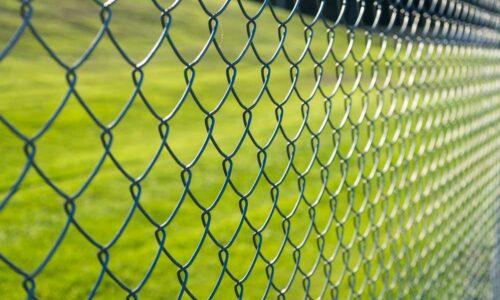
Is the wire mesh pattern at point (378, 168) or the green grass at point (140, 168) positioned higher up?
the wire mesh pattern at point (378, 168)

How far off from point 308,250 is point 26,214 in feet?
8.21

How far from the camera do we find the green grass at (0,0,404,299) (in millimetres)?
4223

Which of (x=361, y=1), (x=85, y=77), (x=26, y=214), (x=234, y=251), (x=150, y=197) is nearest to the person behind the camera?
(x=361, y=1)

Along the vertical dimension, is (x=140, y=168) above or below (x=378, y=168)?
below

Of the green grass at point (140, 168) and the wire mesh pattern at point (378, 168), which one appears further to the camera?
the green grass at point (140, 168)

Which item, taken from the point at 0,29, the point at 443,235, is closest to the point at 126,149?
the point at 443,235

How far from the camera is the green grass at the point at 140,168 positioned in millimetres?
4223

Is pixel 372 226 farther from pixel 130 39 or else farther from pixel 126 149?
pixel 126 149

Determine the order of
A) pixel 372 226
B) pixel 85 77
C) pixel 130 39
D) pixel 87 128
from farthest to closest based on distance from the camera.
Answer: pixel 85 77 → pixel 87 128 → pixel 130 39 → pixel 372 226

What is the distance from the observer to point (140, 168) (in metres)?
8.14

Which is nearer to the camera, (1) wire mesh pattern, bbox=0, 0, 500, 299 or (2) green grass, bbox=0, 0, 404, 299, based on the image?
(1) wire mesh pattern, bbox=0, 0, 500, 299

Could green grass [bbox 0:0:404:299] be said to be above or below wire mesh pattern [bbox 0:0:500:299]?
below

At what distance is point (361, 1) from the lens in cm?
220

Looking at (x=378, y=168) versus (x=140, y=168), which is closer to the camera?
(x=378, y=168)
